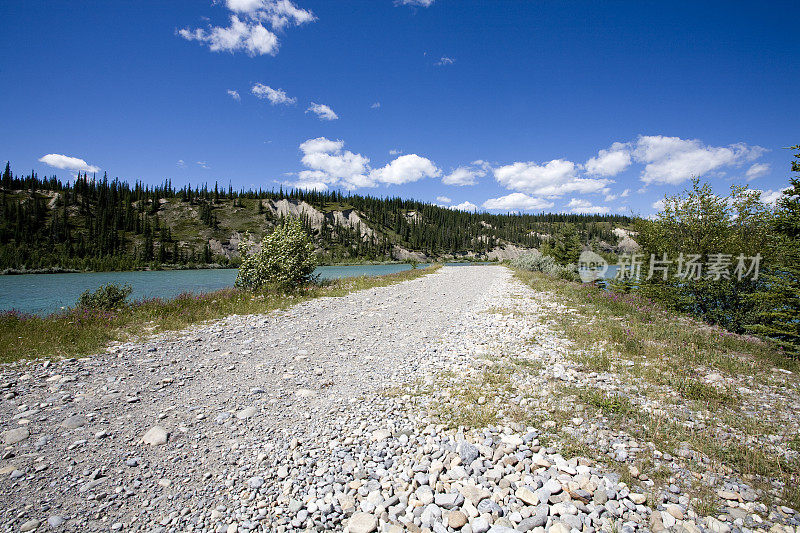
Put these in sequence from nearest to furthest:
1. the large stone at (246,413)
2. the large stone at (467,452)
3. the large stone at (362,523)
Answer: the large stone at (362,523) → the large stone at (467,452) → the large stone at (246,413)

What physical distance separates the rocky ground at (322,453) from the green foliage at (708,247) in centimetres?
1011

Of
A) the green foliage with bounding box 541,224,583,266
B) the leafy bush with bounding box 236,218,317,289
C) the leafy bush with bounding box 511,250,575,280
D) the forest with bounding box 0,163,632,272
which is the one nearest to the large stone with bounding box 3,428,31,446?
the leafy bush with bounding box 236,218,317,289

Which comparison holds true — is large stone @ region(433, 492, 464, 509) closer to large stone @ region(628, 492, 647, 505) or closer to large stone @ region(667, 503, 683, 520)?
large stone @ region(628, 492, 647, 505)

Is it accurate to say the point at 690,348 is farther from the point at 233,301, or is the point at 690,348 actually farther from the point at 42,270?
the point at 42,270

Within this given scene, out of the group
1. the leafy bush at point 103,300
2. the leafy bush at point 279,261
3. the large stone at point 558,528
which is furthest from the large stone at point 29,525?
the leafy bush at point 279,261

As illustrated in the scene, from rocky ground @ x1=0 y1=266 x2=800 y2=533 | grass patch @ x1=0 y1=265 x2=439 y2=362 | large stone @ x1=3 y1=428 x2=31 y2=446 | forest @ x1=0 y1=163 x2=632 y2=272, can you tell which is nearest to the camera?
rocky ground @ x1=0 y1=266 x2=800 y2=533

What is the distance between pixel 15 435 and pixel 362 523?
5.75 m

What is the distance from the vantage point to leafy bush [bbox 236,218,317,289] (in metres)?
21.0

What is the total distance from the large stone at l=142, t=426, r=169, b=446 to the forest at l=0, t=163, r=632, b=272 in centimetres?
6734

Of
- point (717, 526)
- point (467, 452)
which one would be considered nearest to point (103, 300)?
point (467, 452)

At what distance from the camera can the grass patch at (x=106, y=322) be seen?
29.0 ft

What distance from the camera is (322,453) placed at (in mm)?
4902

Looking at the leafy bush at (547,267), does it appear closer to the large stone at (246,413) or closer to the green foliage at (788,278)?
the green foliage at (788,278)

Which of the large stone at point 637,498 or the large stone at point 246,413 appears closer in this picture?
the large stone at point 637,498
